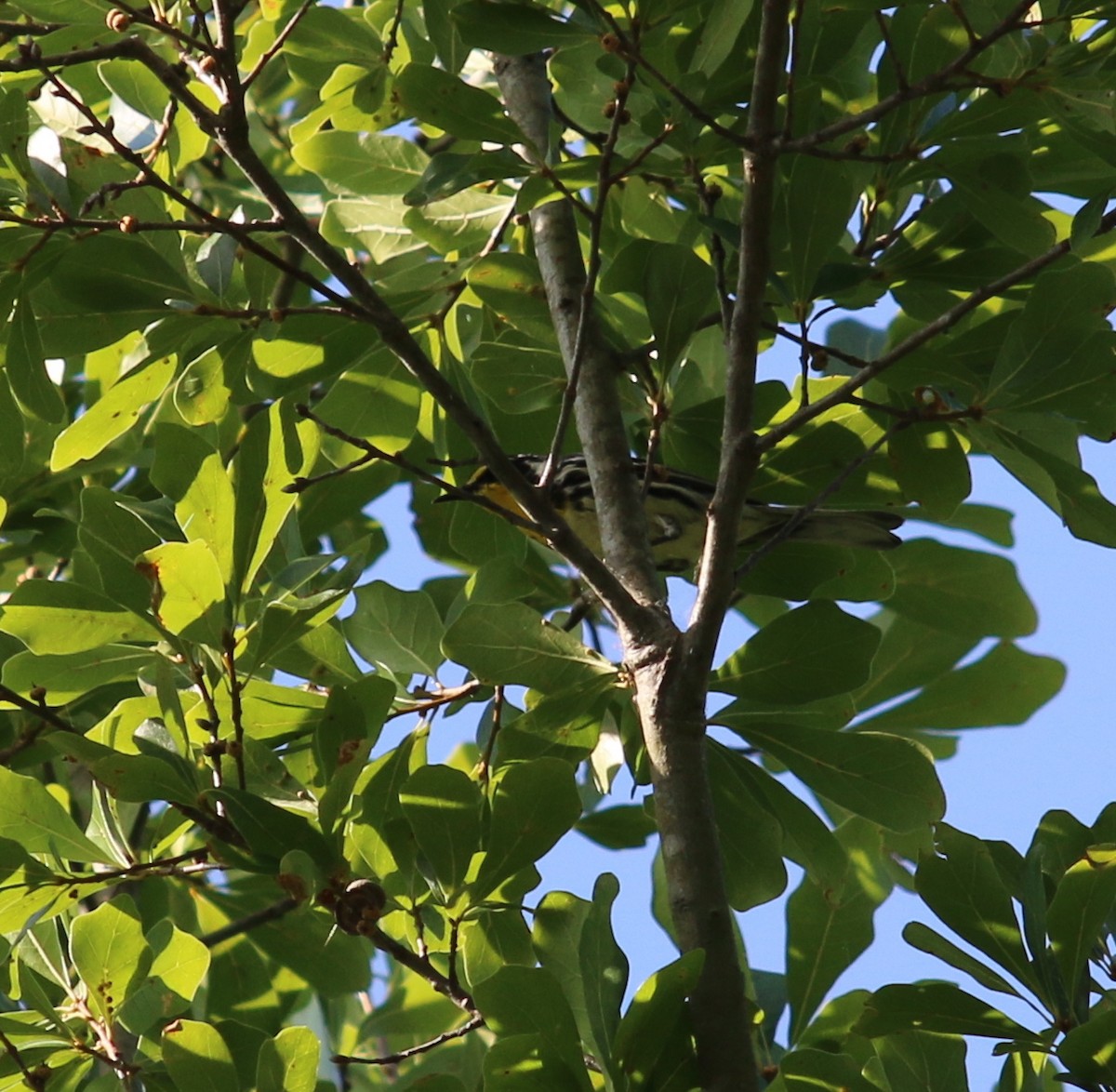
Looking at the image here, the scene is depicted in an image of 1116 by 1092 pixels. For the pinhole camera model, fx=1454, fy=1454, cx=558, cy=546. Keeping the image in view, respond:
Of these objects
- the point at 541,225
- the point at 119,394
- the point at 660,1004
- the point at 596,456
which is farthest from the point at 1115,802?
the point at 119,394

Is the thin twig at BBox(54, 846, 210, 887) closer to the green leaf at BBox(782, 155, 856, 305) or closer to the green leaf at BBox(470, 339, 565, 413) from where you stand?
the green leaf at BBox(470, 339, 565, 413)

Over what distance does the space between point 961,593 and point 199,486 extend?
1484 millimetres

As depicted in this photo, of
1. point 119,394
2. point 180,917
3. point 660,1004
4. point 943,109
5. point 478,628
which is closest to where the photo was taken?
point 660,1004

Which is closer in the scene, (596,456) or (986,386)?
(986,386)

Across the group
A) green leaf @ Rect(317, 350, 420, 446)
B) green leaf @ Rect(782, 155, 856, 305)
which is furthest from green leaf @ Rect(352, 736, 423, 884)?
green leaf @ Rect(782, 155, 856, 305)

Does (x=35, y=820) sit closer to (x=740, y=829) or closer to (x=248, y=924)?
(x=248, y=924)

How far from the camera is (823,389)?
2.64 metres

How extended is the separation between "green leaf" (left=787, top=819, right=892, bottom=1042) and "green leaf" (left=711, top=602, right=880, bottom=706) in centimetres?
37

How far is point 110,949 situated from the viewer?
6.85 feet

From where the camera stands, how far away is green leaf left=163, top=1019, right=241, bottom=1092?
1964 millimetres

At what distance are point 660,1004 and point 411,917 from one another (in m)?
0.57

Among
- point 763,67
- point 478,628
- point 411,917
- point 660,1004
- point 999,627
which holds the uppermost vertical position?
point 763,67

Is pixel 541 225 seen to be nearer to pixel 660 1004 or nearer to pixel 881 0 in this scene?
pixel 881 0

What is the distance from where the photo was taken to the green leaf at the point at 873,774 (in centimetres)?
220
